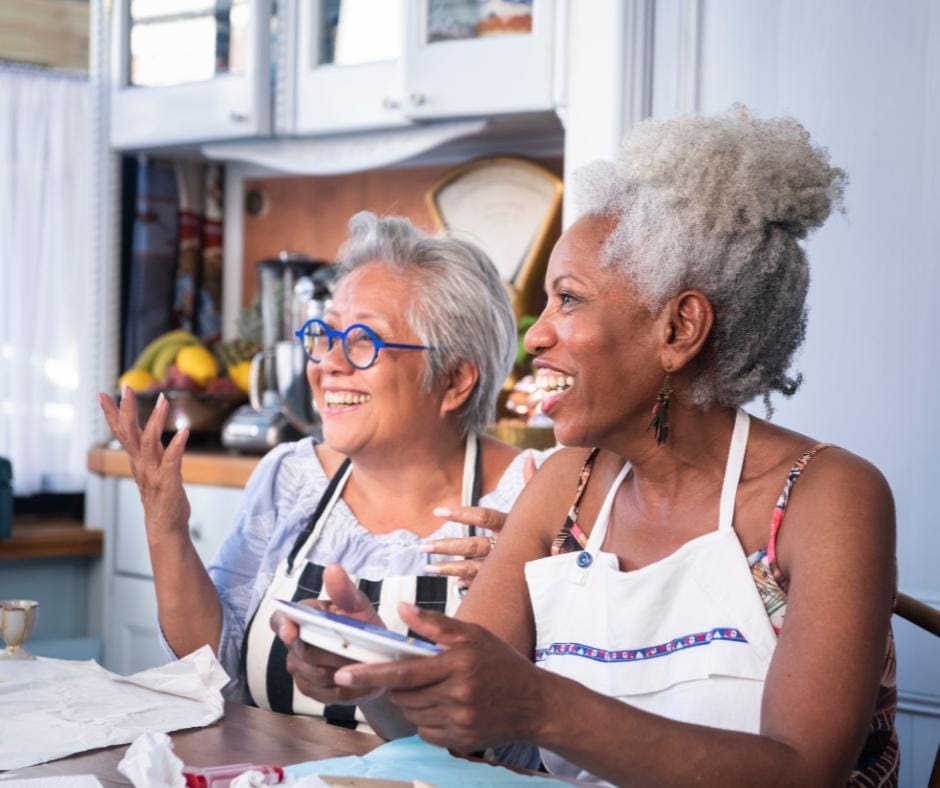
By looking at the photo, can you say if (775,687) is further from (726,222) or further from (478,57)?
(478,57)

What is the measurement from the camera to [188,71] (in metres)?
3.33

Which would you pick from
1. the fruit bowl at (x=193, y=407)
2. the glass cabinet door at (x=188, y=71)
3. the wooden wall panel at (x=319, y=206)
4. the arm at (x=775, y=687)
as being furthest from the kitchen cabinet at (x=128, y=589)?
the arm at (x=775, y=687)

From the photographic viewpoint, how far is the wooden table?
1194mm

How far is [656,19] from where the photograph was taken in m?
2.26

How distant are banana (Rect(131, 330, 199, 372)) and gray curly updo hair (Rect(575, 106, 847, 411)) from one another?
7.40ft

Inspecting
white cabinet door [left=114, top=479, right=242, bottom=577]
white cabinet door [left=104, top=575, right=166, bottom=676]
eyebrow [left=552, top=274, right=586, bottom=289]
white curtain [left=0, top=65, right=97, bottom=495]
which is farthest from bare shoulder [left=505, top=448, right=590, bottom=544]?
white curtain [left=0, top=65, right=97, bottom=495]

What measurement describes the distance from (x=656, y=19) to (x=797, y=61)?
310 mm

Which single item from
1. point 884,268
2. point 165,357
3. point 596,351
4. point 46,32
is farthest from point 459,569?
point 46,32

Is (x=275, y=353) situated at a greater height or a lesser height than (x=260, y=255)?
lesser

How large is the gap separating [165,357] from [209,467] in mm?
507

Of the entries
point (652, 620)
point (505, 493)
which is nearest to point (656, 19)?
point (505, 493)

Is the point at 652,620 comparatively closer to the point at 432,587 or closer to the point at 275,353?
the point at 432,587

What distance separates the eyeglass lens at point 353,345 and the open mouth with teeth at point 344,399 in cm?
4

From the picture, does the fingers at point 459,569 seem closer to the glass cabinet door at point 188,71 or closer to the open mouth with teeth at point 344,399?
the open mouth with teeth at point 344,399
